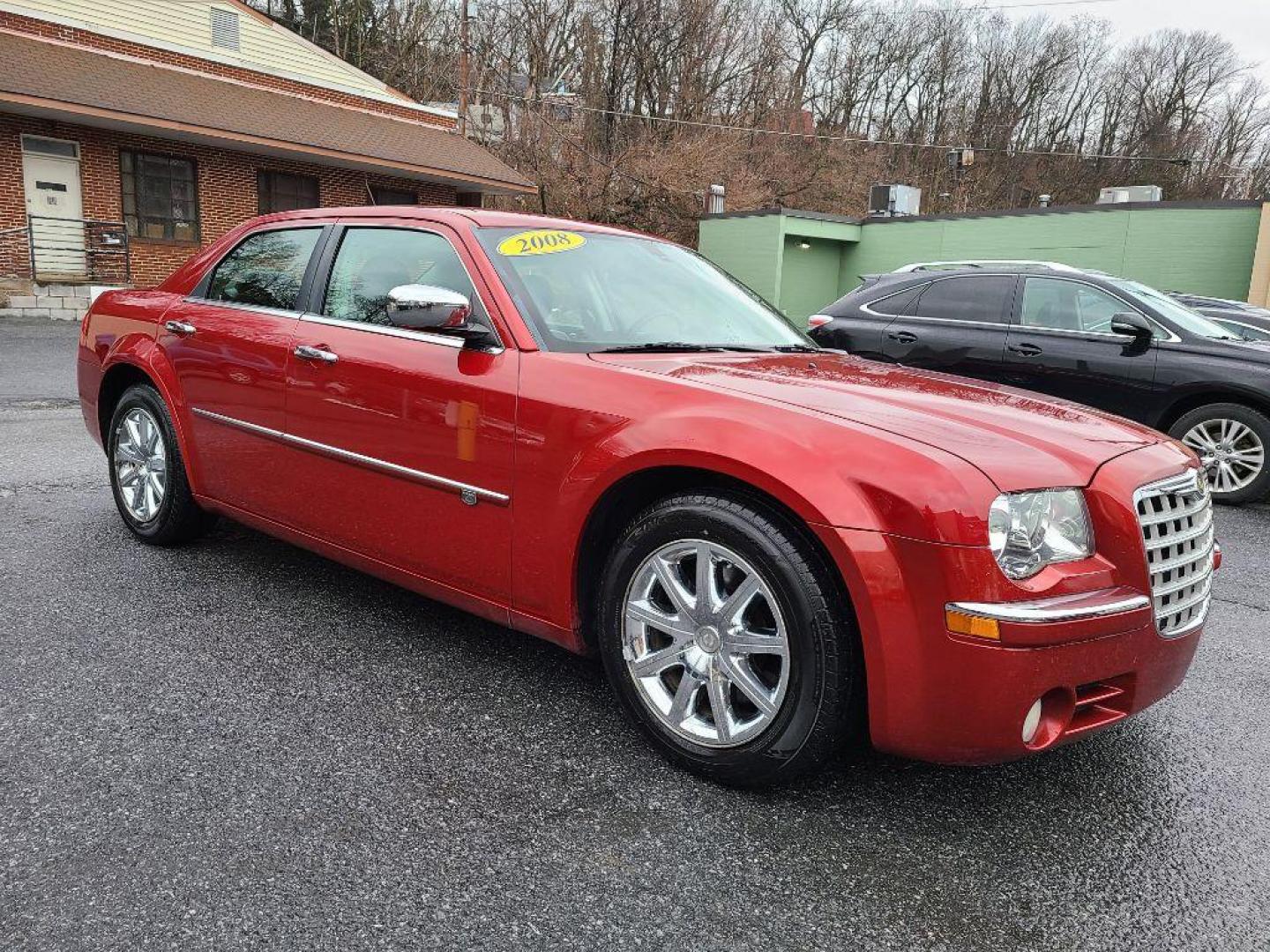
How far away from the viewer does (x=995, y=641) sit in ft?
6.66

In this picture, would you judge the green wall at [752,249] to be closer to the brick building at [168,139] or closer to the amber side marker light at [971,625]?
the brick building at [168,139]

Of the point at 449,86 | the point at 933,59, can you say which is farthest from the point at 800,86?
the point at 449,86

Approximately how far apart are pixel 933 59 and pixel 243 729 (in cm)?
5012

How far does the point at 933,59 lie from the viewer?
45.3 meters

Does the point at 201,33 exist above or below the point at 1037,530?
above

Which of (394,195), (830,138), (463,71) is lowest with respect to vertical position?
(394,195)

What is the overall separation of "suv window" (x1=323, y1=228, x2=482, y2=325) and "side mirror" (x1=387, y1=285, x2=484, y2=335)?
265 millimetres

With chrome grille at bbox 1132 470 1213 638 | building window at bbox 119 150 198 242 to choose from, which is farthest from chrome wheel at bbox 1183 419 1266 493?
building window at bbox 119 150 198 242

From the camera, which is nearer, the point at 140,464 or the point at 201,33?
the point at 140,464

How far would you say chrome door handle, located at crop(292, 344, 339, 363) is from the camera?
130 inches

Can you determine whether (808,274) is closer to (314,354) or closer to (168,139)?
(168,139)

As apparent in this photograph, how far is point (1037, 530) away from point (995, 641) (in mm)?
293

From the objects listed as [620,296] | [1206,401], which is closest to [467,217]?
[620,296]

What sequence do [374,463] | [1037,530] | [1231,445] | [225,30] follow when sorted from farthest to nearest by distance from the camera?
1. [225,30]
2. [1231,445]
3. [374,463]
4. [1037,530]
